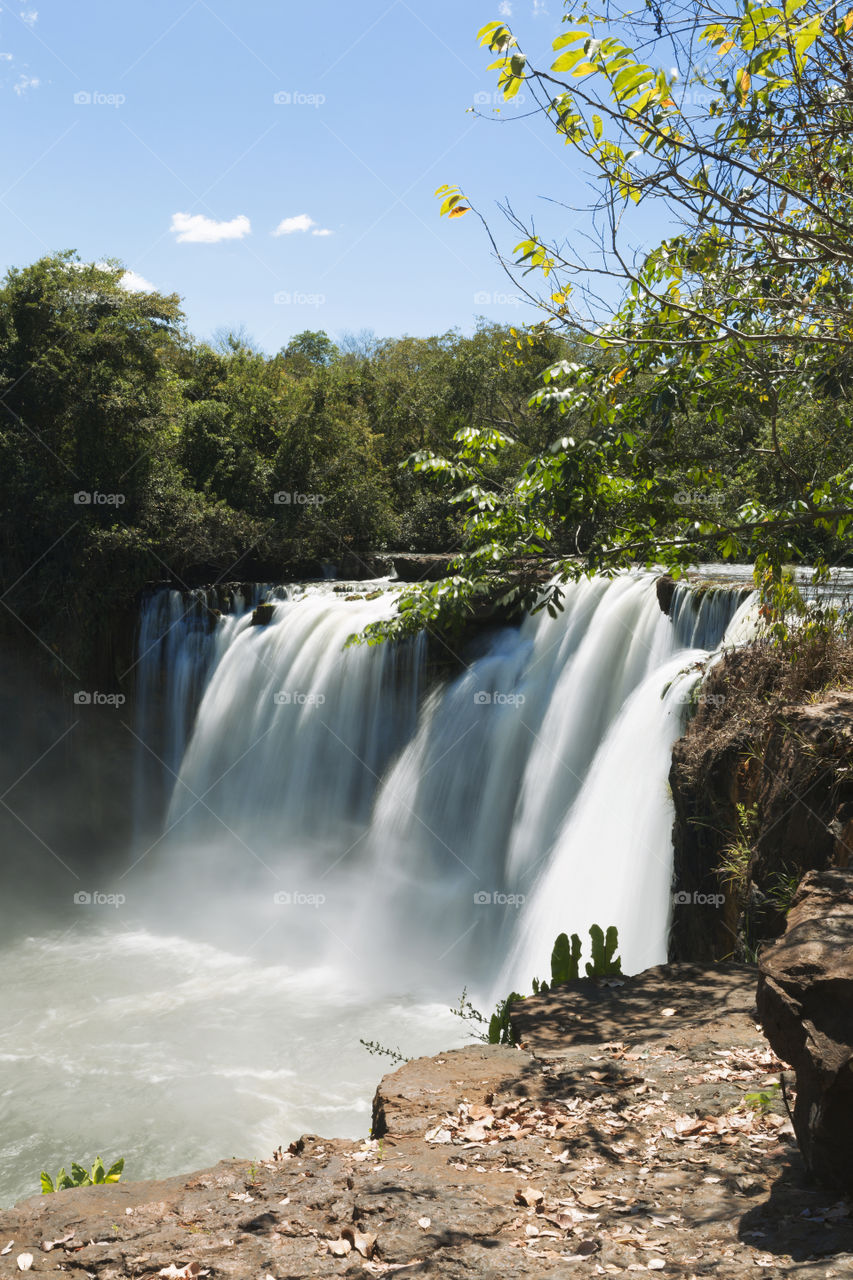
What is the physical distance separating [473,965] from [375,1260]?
8369 mm

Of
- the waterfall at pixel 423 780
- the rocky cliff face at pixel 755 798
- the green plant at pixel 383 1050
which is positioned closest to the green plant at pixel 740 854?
the rocky cliff face at pixel 755 798

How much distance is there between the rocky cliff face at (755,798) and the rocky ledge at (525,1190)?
1504 millimetres

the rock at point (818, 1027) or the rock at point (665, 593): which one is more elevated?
the rock at point (665, 593)

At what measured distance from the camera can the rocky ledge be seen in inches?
129

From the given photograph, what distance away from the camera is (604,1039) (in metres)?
5.22

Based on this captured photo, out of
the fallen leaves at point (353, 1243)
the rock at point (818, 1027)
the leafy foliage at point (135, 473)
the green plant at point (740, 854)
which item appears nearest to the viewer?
the rock at point (818, 1027)

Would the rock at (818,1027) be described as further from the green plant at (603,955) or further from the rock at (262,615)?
A: the rock at (262,615)

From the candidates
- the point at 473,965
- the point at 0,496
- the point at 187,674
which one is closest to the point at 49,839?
the point at 187,674

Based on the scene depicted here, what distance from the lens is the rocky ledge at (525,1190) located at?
3279mm

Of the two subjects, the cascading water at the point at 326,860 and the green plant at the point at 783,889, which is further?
the cascading water at the point at 326,860

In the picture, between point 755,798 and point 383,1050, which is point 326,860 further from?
point 755,798

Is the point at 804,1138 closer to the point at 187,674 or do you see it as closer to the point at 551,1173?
the point at 551,1173

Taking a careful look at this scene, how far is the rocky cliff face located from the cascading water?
1175 mm

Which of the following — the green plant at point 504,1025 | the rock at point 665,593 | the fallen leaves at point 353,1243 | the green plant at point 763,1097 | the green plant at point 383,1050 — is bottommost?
the green plant at point 383,1050
